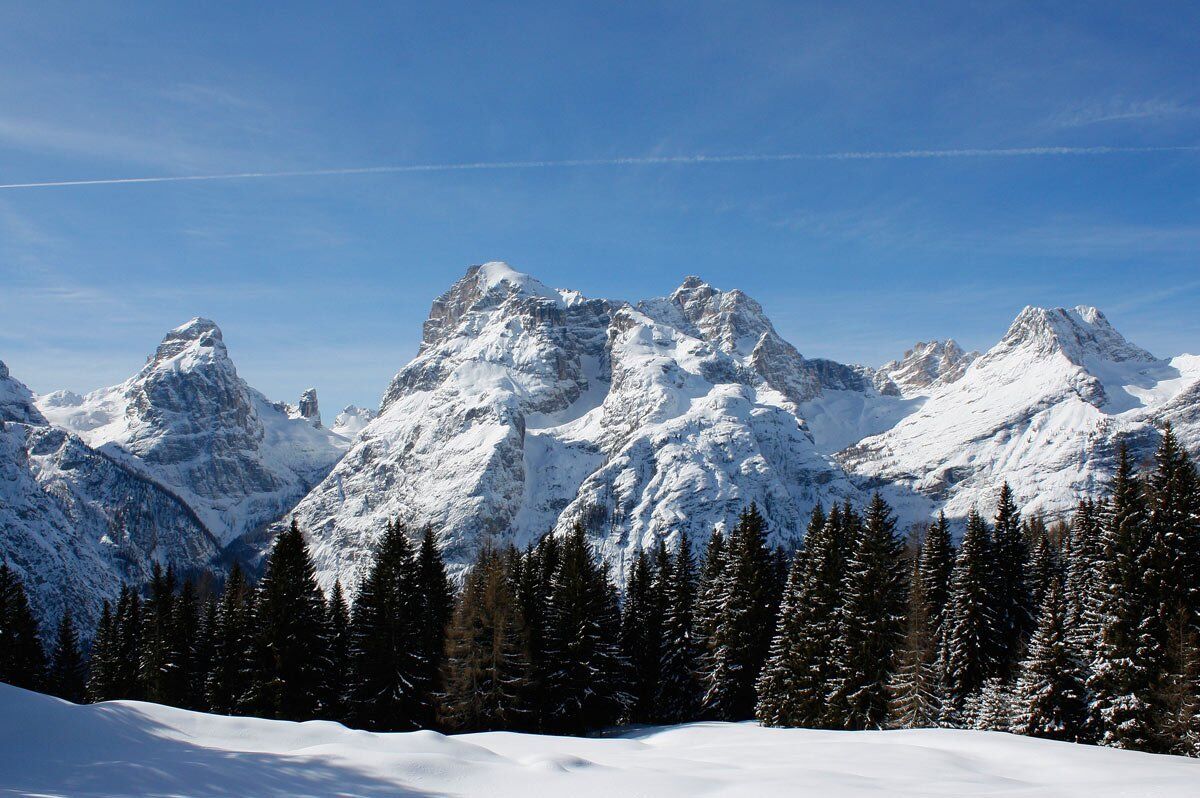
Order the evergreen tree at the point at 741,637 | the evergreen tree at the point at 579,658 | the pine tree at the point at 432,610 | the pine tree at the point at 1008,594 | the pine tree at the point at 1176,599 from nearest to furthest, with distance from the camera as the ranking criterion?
the pine tree at the point at 1176,599, the pine tree at the point at 1008,594, the pine tree at the point at 432,610, the evergreen tree at the point at 579,658, the evergreen tree at the point at 741,637

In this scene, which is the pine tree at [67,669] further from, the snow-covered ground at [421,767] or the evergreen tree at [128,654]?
the snow-covered ground at [421,767]

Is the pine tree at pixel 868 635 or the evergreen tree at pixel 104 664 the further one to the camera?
the evergreen tree at pixel 104 664

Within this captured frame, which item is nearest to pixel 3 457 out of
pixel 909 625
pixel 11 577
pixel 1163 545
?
pixel 11 577

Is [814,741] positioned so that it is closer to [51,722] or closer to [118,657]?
[51,722]

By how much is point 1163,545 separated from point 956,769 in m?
19.4

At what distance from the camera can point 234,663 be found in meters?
43.9

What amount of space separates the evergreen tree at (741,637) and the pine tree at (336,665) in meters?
20.5

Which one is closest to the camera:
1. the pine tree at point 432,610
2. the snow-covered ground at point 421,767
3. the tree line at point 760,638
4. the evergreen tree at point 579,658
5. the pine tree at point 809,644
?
the snow-covered ground at point 421,767

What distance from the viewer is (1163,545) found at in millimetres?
32094

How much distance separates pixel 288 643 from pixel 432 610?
26.1ft

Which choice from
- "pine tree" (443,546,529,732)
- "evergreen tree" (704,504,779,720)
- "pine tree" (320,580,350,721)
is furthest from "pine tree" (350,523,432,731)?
"evergreen tree" (704,504,779,720)

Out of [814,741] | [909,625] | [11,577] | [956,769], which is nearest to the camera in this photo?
[956,769]

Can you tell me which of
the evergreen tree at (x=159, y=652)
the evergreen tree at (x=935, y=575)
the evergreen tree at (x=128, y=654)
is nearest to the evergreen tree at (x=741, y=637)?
the evergreen tree at (x=935, y=575)

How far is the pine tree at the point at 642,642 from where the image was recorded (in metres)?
55.5
